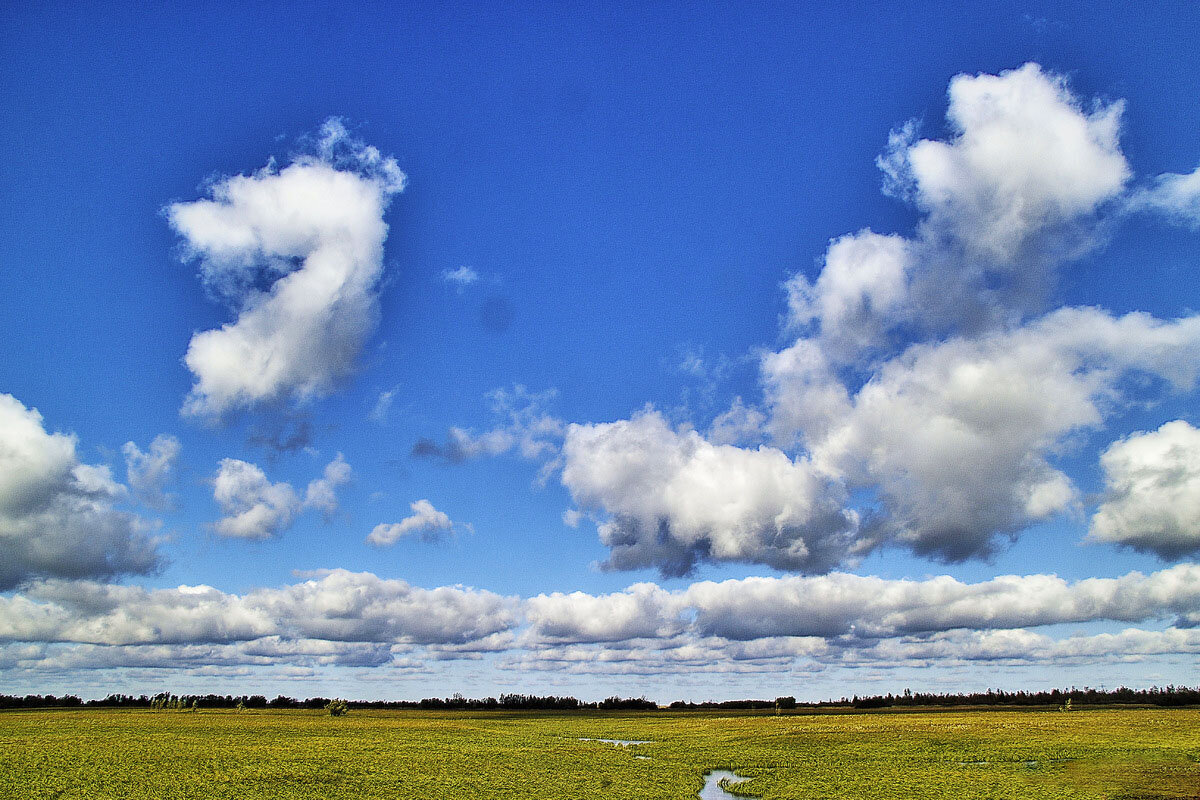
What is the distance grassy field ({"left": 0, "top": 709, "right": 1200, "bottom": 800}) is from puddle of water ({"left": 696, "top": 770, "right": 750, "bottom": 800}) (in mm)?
856

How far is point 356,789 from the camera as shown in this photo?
141 ft

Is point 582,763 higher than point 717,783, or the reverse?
point 717,783

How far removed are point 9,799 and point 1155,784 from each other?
62.7 m

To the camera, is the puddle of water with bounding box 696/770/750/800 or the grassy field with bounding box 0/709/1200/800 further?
the puddle of water with bounding box 696/770/750/800

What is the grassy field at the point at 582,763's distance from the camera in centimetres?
4197

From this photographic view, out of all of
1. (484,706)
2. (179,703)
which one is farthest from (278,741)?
(484,706)

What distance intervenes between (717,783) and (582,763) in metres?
12.2

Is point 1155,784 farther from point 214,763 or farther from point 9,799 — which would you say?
point 9,799

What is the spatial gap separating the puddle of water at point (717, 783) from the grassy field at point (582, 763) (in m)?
0.86

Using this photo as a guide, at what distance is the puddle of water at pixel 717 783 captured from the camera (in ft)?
142

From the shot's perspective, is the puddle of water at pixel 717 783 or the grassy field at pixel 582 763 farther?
the puddle of water at pixel 717 783

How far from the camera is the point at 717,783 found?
158 ft

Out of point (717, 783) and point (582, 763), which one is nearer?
point (717, 783)

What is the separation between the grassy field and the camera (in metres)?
42.0
